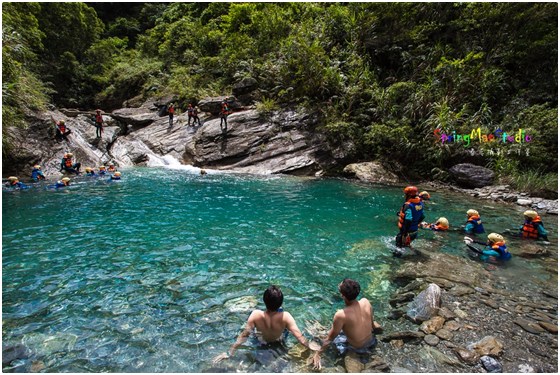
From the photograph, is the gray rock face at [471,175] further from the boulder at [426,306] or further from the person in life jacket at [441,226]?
the boulder at [426,306]

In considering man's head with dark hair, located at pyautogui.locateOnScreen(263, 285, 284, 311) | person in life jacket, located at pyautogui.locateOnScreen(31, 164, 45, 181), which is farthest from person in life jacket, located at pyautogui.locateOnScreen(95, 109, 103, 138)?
man's head with dark hair, located at pyautogui.locateOnScreen(263, 285, 284, 311)

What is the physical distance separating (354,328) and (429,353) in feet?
3.88

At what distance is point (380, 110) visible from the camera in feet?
78.3

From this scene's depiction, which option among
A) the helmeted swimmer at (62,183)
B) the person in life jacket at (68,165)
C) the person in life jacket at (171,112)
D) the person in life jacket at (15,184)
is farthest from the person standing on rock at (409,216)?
the person in life jacket at (171,112)

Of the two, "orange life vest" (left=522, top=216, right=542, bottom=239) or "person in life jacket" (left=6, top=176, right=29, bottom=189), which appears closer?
"orange life vest" (left=522, top=216, right=542, bottom=239)

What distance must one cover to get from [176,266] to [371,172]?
16762 millimetres

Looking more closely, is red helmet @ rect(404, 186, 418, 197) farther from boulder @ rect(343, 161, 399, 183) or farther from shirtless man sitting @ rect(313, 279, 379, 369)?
boulder @ rect(343, 161, 399, 183)

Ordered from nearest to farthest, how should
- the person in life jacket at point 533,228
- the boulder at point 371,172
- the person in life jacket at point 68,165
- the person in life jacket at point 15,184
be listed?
the person in life jacket at point 533,228 < the person in life jacket at point 15,184 < the person in life jacket at point 68,165 < the boulder at point 371,172

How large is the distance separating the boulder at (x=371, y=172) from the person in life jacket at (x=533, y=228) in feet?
A: 35.5

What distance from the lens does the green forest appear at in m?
19.3

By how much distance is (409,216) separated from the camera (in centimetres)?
788

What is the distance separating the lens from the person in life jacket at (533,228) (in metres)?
9.57

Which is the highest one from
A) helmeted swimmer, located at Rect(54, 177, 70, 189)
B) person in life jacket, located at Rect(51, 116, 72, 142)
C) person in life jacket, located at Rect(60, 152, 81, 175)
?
person in life jacket, located at Rect(51, 116, 72, 142)

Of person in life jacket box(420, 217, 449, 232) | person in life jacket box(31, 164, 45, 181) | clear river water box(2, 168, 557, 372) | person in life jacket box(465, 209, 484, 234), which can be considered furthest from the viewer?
person in life jacket box(31, 164, 45, 181)
